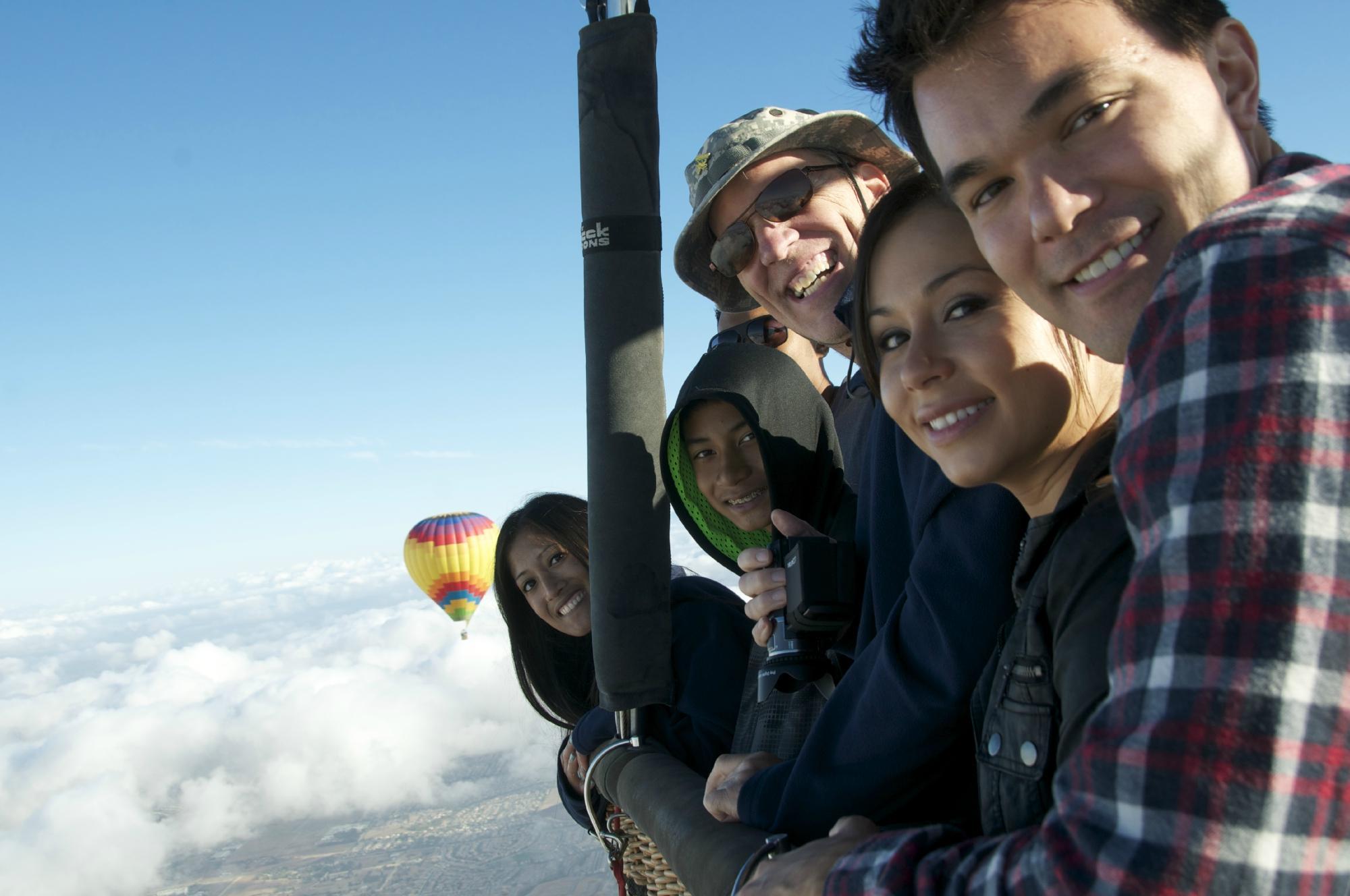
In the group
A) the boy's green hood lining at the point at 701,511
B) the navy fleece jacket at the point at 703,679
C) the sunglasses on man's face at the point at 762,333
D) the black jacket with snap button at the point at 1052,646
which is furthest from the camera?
the sunglasses on man's face at the point at 762,333

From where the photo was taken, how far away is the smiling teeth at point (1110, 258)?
1.06m

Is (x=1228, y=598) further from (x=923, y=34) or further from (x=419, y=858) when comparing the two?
(x=419, y=858)

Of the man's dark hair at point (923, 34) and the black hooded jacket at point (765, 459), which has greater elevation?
the man's dark hair at point (923, 34)

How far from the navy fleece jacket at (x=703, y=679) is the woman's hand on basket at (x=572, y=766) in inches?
17.4

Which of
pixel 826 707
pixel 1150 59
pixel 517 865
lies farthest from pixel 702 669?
pixel 517 865

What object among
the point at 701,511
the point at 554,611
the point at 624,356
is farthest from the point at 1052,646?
the point at 554,611

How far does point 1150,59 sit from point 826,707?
3.26 ft

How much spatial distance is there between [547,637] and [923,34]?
3011mm

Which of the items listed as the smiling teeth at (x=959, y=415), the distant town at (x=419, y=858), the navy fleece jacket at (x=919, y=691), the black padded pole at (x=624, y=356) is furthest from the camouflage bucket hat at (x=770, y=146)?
the distant town at (x=419, y=858)

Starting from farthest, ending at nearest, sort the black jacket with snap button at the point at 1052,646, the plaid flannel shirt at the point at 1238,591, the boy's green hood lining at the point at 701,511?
1. the boy's green hood lining at the point at 701,511
2. the black jacket with snap button at the point at 1052,646
3. the plaid flannel shirt at the point at 1238,591

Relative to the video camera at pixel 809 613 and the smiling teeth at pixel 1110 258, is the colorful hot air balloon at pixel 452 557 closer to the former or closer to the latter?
the video camera at pixel 809 613

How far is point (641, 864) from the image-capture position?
253cm

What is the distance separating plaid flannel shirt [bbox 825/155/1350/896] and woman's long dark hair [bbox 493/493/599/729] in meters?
3.16

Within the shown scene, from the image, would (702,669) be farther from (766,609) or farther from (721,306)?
(721,306)
